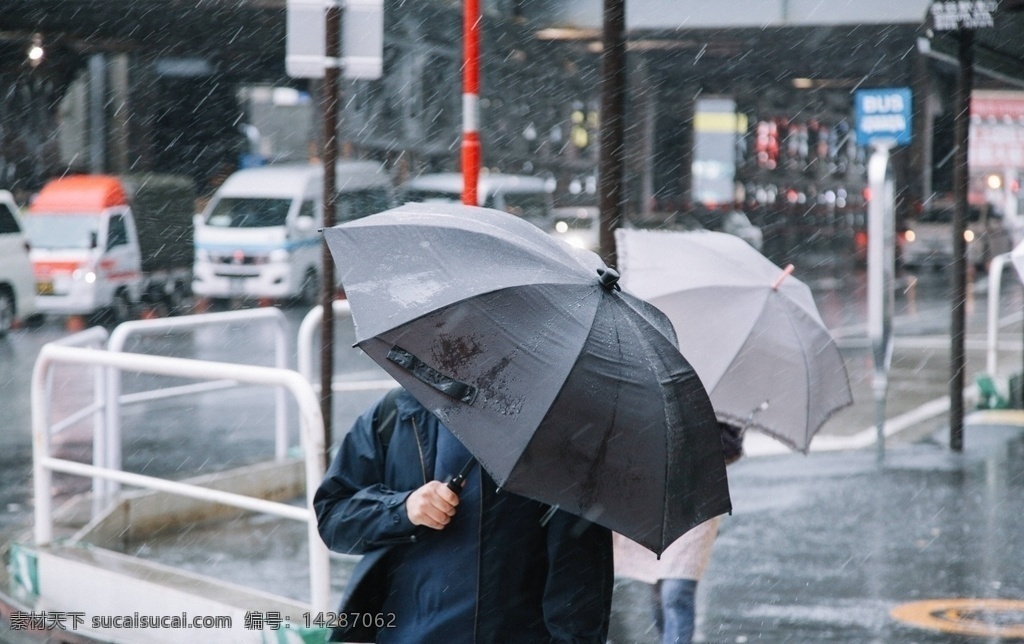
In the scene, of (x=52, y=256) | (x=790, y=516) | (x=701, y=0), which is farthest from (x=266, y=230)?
(x=790, y=516)

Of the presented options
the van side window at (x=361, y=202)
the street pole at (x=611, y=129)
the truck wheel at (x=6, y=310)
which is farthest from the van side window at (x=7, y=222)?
the street pole at (x=611, y=129)

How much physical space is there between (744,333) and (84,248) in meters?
18.6

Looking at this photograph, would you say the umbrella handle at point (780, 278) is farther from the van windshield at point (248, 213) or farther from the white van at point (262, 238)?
the van windshield at point (248, 213)

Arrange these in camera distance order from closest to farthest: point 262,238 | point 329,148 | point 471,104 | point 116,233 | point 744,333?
point 744,333
point 329,148
point 471,104
point 116,233
point 262,238

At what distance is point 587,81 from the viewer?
41.1 metres

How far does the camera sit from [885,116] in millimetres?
10531

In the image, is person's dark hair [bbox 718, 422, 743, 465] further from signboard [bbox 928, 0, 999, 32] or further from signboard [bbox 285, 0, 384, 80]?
signboard [bbox 928, 0, 999, 32]

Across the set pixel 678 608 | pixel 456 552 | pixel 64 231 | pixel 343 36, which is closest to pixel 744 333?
pixel 678 608

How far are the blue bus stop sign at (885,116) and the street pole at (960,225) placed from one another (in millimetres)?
768

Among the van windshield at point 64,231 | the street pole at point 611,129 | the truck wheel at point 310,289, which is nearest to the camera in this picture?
the street pole at point 611,129

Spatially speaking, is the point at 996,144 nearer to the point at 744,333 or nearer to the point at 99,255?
the point at 99,255

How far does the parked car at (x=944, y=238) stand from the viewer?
124 ft

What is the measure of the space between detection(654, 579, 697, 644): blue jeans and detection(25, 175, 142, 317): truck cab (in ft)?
57.5

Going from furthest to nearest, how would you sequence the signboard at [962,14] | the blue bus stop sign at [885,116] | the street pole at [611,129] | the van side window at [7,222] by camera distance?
the van side window at [7,222] < the blue bus stop sign at [885,116] < the signboard at [962,14] < the street pole at [611,129]
